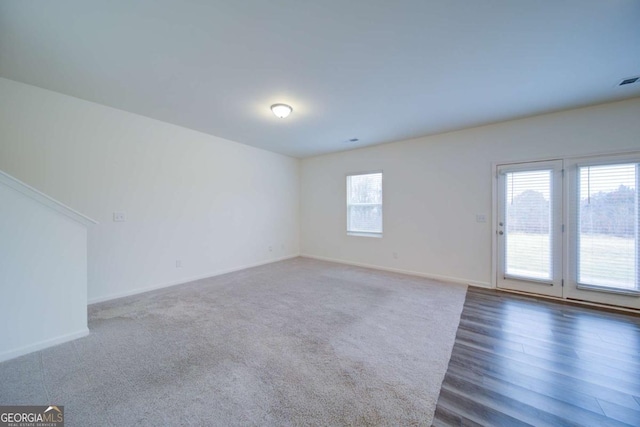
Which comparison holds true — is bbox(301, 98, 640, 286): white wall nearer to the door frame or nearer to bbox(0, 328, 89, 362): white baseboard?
the door frame

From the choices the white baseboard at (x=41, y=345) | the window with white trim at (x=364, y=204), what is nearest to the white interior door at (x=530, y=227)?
the window with white trim at (x=364, y=204)

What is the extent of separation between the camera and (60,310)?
227cm

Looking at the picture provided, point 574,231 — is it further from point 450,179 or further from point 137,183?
point 137,183

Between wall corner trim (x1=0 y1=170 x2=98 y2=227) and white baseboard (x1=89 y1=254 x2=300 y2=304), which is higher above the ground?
wall corner trim (x1=0 y1=170 x2=98 y2=227)

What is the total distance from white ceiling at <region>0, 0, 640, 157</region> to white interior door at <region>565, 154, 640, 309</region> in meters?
0.90

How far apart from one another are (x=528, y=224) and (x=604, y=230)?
0.76 m

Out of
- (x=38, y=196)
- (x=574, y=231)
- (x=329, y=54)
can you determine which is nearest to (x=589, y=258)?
(x=574, y=231)

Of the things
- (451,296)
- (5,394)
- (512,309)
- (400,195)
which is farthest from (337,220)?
(5,394)

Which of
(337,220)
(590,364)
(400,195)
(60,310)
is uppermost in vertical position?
(400,195)

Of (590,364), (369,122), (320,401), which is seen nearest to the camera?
(320,401)

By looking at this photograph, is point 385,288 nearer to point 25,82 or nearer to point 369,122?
point 369,122

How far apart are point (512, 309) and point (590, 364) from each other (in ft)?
3.66

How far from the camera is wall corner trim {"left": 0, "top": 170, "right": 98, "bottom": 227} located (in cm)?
202

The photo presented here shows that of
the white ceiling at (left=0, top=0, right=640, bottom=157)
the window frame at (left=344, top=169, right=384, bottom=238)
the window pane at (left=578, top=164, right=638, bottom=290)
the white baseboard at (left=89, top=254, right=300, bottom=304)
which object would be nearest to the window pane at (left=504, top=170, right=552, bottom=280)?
the window pane at (left=578, top=164, right=638, bottom=290)
